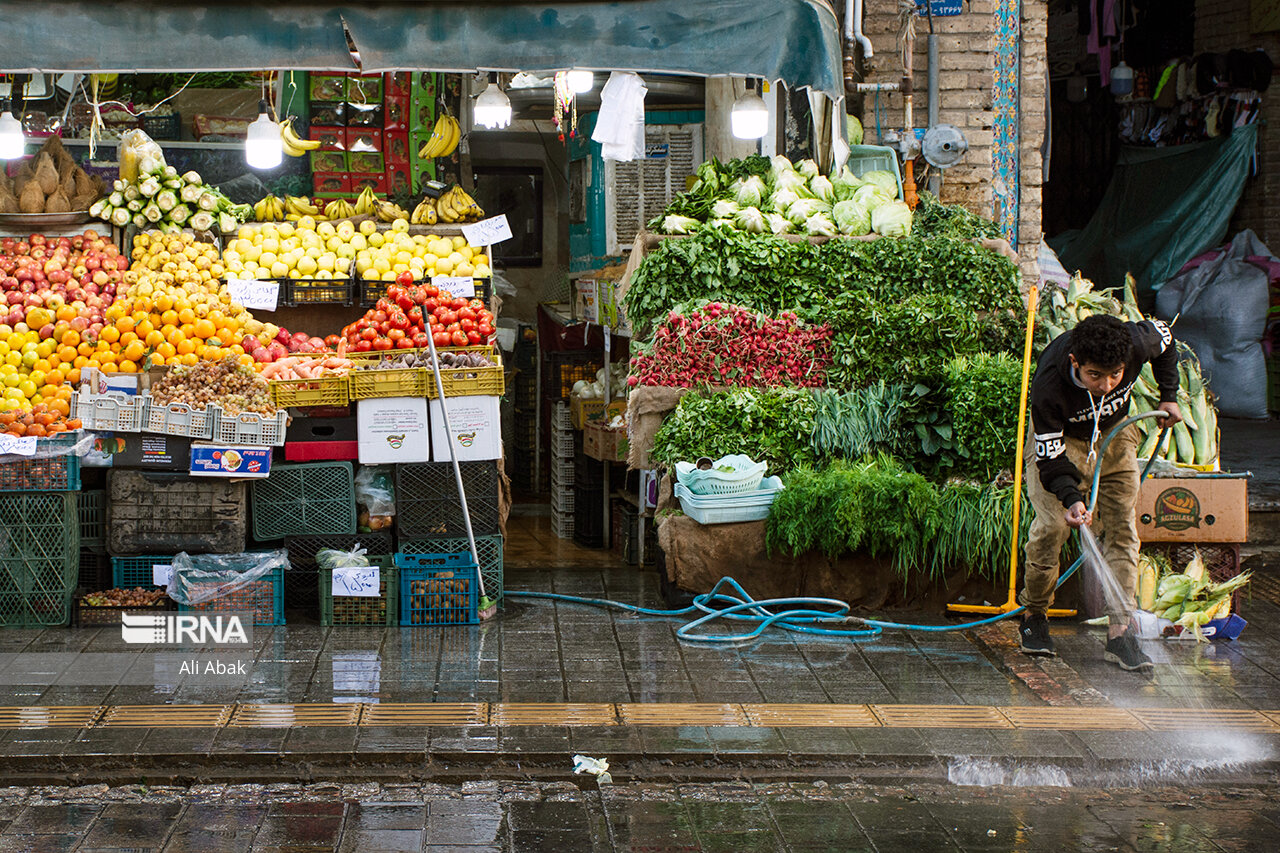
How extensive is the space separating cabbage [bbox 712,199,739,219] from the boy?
313 centimetres

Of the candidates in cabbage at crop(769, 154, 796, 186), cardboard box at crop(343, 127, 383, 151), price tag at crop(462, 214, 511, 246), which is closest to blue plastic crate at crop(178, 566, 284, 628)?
price tag at crop(462, 214, 511, 246)

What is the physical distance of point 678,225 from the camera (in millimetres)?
9477

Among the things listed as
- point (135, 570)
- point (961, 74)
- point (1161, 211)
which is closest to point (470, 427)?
point (135, 570)

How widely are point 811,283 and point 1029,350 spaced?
1749mm

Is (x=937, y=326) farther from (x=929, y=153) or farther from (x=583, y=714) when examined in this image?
(x=583, y=714)

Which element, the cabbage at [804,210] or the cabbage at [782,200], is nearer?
the cabbage at [804,210]

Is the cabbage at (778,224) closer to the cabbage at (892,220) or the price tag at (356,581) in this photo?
the cabbage at (892,220)

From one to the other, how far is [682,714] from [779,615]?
164 cm

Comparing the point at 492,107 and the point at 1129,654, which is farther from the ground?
the point at 492,107

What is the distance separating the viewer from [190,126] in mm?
11938

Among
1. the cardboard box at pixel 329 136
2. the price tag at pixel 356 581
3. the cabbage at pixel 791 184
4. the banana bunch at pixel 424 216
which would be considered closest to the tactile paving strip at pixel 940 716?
the price tag at pixel 356 581

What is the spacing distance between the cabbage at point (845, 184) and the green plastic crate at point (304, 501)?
4.28 meters

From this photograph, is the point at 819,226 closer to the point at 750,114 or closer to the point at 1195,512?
the point at 750,114

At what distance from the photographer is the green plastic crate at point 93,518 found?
8.00 meters
